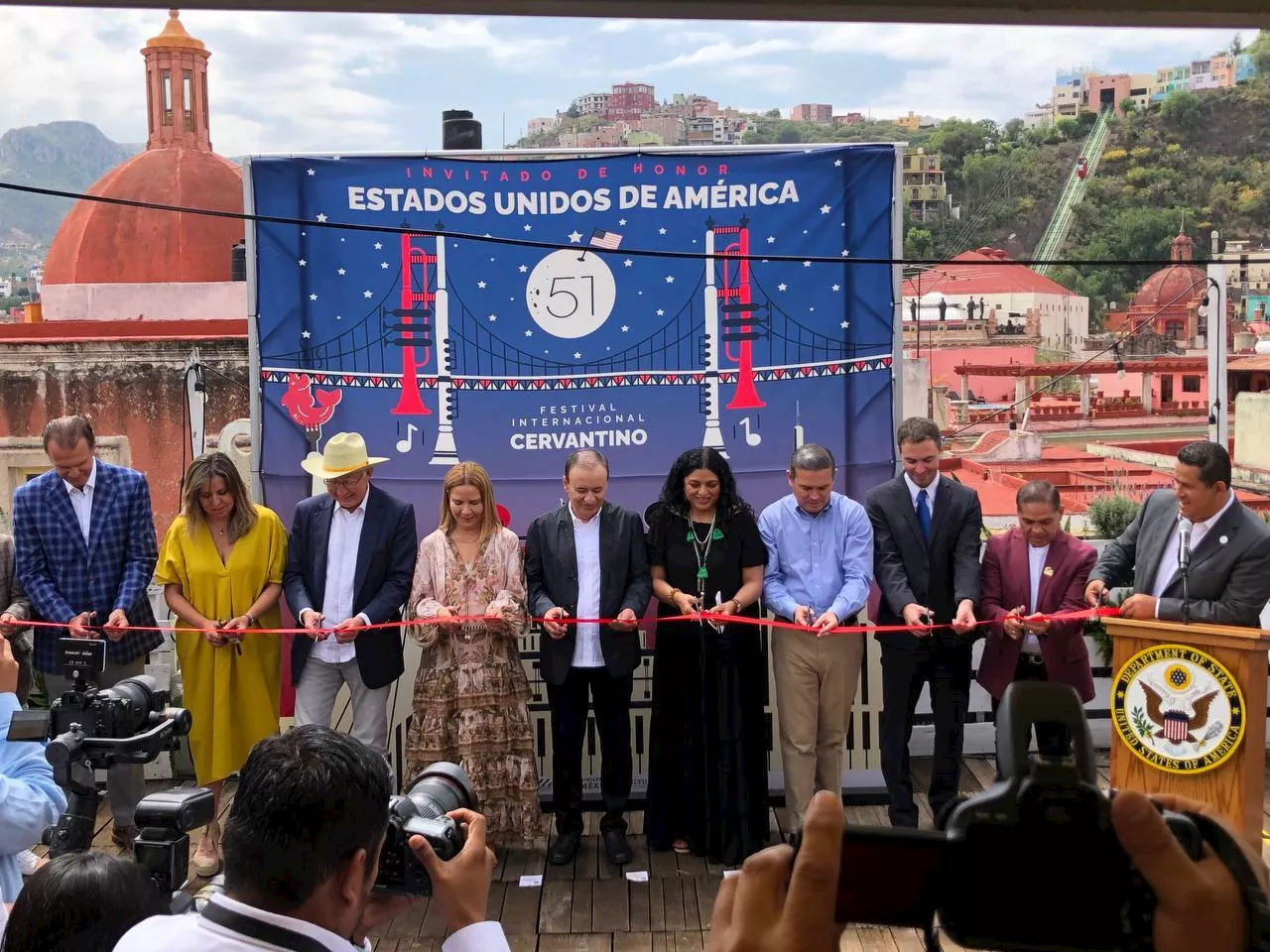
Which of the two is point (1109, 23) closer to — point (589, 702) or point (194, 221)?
point (589, 702)

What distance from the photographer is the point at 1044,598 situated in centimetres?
522

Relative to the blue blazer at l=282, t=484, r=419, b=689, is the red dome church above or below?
above

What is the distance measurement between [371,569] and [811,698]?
6.05 feet

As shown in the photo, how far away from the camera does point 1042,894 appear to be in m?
1.08

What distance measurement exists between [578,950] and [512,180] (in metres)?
3.39

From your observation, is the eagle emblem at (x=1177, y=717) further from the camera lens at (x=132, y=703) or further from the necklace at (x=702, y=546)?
the camera lens at (x=132, y=703)

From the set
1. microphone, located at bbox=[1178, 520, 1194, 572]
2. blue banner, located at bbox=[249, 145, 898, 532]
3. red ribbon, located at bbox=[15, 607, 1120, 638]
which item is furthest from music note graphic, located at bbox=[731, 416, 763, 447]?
microphone, located at bbox=[1178, 520, 1194, 572]

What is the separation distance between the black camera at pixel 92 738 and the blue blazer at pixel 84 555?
2.39 m

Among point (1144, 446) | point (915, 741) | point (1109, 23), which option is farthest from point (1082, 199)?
point (1109, 23)

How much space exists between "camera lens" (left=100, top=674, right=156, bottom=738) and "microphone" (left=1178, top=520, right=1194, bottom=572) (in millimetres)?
3554

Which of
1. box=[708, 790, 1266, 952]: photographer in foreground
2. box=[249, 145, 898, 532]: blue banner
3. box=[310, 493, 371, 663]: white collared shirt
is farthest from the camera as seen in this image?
box=[249, 145, 898, 532]: blue banner

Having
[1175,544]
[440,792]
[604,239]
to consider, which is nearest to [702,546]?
[604,239]

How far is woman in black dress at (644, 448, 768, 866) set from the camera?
16.6ft

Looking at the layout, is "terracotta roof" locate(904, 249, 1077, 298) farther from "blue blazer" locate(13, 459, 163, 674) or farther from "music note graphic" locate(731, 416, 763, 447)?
"blue blazer" locate(13, 459, 163, 674)
